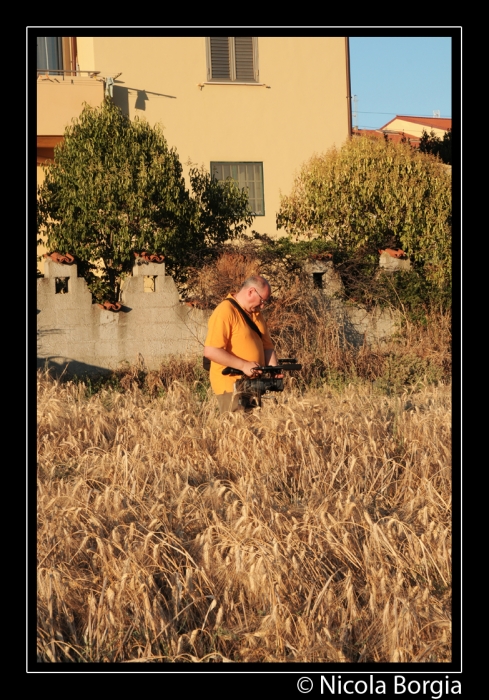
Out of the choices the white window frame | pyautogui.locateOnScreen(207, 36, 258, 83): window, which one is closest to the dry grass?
the white window frame

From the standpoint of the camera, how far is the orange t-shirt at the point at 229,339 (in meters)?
8.59

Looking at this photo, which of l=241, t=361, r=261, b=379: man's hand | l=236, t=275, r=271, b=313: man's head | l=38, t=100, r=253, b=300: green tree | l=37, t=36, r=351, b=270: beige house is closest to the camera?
l=241, t=361, r=261, b=379: man's hand

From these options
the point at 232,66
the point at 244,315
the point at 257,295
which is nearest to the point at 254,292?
the point at 257,295

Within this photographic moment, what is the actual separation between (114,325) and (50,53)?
10325 millimetres

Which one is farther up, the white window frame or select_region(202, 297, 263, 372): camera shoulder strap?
the white window frame

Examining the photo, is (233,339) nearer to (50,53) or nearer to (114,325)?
(114,325)

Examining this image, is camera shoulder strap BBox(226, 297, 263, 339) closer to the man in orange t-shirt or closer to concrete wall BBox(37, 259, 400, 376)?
the man in orange t-shirt

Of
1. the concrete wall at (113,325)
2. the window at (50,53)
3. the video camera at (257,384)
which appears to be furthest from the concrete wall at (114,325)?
the window at (50,53)

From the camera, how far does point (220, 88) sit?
22.5 meters

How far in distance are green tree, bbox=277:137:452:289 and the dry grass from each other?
27.1ft

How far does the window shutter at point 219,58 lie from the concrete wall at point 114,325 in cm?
938

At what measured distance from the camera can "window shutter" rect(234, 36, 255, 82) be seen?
2264 centimetres

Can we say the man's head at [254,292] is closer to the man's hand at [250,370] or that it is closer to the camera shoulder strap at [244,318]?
the camera shoulder strap at [244,318]

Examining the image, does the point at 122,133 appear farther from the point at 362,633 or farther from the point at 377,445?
the point at 362,633
